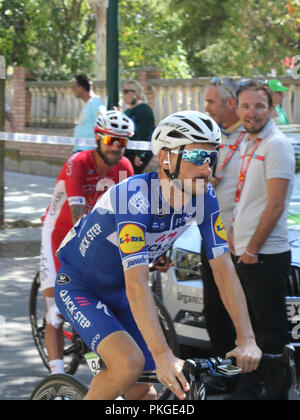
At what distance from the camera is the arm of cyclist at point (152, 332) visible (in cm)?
305

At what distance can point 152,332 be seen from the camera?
330cm

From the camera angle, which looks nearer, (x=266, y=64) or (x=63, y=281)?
(x=63, y=281)

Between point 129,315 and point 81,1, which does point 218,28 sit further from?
point 129,315

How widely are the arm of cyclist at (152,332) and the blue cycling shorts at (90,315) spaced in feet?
1.30

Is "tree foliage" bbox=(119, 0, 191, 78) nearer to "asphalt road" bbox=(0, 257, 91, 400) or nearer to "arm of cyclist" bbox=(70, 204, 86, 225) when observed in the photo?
"asphalt road" bbox=(0, 257, 91, 400)

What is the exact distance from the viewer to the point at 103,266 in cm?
398

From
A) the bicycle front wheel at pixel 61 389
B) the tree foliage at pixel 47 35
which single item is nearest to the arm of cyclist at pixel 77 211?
the bicycle front wheel at pixel 61 389

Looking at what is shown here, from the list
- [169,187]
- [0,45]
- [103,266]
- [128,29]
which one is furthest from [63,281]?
[128,29]

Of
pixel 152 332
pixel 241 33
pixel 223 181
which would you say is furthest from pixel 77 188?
pixel 241 33

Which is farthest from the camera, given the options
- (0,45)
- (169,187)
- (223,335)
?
(0,45)

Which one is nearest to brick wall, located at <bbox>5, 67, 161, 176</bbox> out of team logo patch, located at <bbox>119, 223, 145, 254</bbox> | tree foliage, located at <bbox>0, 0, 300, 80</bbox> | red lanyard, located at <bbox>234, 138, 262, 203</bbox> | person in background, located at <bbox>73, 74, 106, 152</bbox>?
tree foliage, located at <bbox>0, 0, 300, 80</bbox>

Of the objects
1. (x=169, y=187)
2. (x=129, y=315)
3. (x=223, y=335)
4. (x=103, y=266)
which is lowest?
(x=223, y=335)

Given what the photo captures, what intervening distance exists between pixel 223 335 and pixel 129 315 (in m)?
1.80

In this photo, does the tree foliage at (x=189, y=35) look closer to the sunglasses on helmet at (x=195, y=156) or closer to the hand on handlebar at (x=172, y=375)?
the sunglasses on helmet at (x=195, y=156)
